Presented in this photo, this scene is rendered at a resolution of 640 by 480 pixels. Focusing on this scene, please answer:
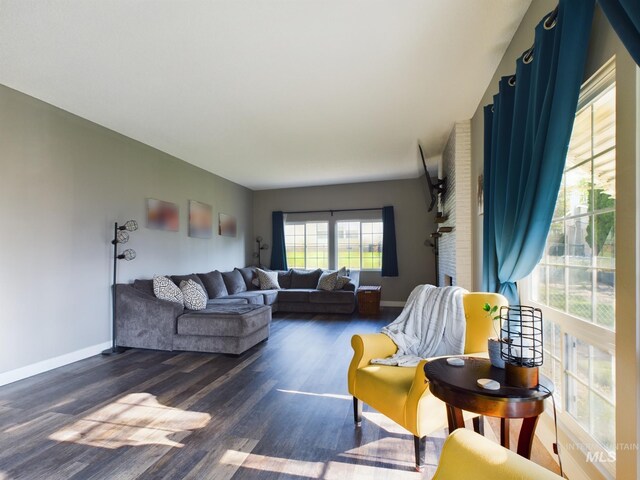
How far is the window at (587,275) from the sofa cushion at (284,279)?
5.53 metres

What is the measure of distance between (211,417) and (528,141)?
269 cm

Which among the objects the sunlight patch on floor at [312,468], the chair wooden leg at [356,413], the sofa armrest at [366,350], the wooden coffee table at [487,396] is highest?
the wooden coffee table at [487,396]

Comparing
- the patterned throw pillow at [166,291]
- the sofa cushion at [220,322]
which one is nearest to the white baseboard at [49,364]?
the patterned throw pillow at [166,291]

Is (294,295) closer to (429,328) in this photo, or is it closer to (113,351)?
(113,351)

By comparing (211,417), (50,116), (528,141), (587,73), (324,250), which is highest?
(50,116)

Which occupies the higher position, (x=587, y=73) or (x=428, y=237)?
(x=587, y=73)

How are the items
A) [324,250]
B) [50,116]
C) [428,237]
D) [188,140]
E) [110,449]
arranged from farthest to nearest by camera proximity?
[324,250] < [428,237] < [188,140] < [50,116] < [110,449]

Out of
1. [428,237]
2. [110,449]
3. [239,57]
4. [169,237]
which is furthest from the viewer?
[428,237]

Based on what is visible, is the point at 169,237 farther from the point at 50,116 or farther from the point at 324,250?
the point at 324,250

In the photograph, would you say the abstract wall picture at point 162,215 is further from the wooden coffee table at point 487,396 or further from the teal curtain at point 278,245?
the wooden coffee table at point 487,396

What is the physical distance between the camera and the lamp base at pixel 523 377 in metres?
1.36

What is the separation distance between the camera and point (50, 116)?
347 centimetres

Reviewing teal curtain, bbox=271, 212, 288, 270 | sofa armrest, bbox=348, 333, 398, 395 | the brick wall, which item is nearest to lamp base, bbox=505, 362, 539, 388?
sofa armrest, bbox=348, 333, 398, 395

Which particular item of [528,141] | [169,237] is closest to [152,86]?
[169,237]
